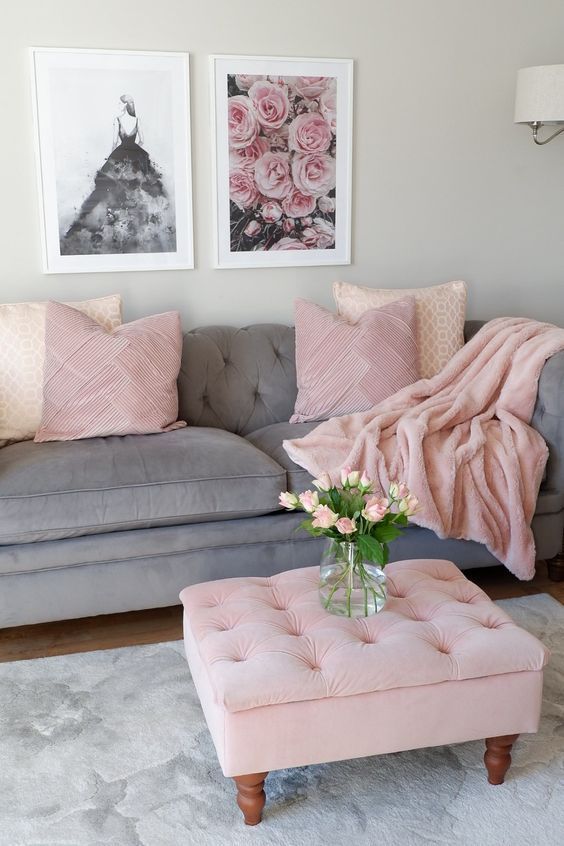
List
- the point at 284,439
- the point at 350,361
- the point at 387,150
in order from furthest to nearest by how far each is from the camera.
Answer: the point at 387,150 < the point at 350,361 < the point at 284,439

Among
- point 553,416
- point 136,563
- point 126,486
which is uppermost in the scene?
point 553,416

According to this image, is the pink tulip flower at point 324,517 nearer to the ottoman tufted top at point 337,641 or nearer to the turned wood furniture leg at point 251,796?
the ottoman tufted top at point 337,641

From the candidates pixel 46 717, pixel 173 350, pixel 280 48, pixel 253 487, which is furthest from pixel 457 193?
pixel 46 717

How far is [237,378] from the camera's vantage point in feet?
10.9

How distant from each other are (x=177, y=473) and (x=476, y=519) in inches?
37.0

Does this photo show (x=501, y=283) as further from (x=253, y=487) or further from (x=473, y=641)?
(x=473, y=641)

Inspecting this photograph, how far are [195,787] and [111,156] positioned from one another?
7.56 feet

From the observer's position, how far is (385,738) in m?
1.87

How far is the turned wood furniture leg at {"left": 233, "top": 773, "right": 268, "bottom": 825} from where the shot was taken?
1.84 metres

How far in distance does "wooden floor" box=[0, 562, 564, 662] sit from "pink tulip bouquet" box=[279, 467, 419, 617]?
2.80 feet

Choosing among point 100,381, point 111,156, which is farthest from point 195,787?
point 111,156

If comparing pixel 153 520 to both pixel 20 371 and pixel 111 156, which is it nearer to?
pixel 20 371

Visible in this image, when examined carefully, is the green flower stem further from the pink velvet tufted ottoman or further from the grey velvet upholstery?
the grey velvet upholstery

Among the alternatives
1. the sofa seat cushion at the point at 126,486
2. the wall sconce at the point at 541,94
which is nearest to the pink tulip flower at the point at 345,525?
the sofa seat cushion at the point at 126,486
